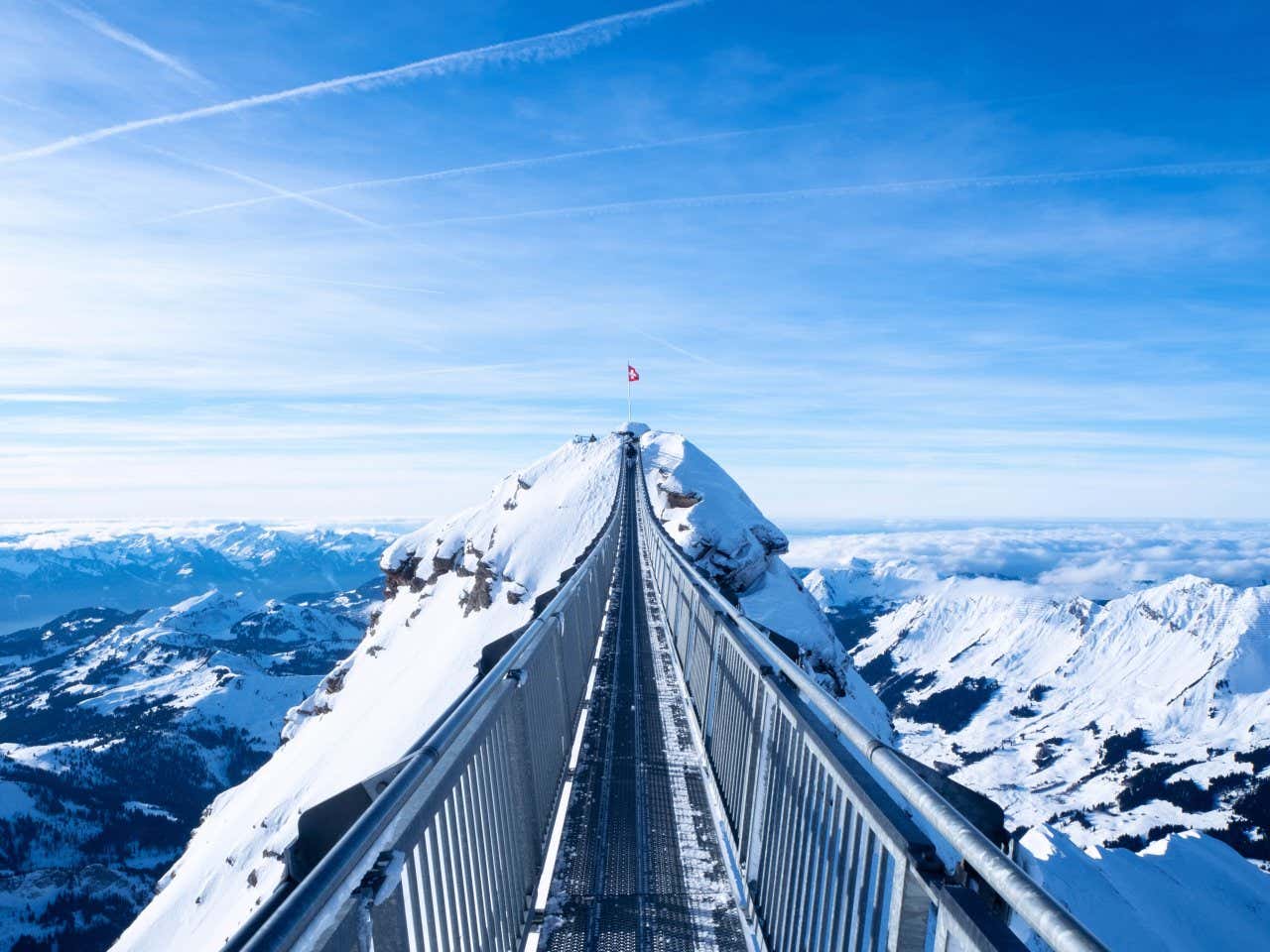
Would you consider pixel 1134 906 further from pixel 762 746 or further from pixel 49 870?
pixel 49 870

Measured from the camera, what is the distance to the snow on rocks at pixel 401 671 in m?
54.9

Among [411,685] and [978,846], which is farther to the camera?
[411,685]

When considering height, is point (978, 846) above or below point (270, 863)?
above

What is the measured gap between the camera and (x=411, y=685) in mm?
62969

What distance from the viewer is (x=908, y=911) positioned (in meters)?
3.26

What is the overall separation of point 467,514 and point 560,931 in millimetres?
99379

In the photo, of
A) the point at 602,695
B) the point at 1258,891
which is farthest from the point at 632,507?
the point at 1258,891

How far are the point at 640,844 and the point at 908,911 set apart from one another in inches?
195

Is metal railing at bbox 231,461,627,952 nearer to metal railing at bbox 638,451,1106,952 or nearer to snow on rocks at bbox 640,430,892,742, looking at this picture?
metal railing at bbox 638,451,1106,952

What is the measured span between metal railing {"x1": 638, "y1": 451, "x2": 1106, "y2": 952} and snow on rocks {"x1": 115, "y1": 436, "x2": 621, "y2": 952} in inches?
1407

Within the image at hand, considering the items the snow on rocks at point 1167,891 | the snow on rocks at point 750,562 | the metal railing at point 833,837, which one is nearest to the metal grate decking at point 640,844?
the metal railing at point 833,837

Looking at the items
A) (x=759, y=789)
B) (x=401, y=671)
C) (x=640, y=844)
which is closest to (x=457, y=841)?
(x=759, y=789)

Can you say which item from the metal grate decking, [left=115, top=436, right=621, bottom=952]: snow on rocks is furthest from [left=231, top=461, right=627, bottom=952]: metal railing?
[left=115, top=436, right=621, bottom=952]: snow on rocks

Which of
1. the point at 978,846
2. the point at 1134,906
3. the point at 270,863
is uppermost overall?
the point at 978,846
